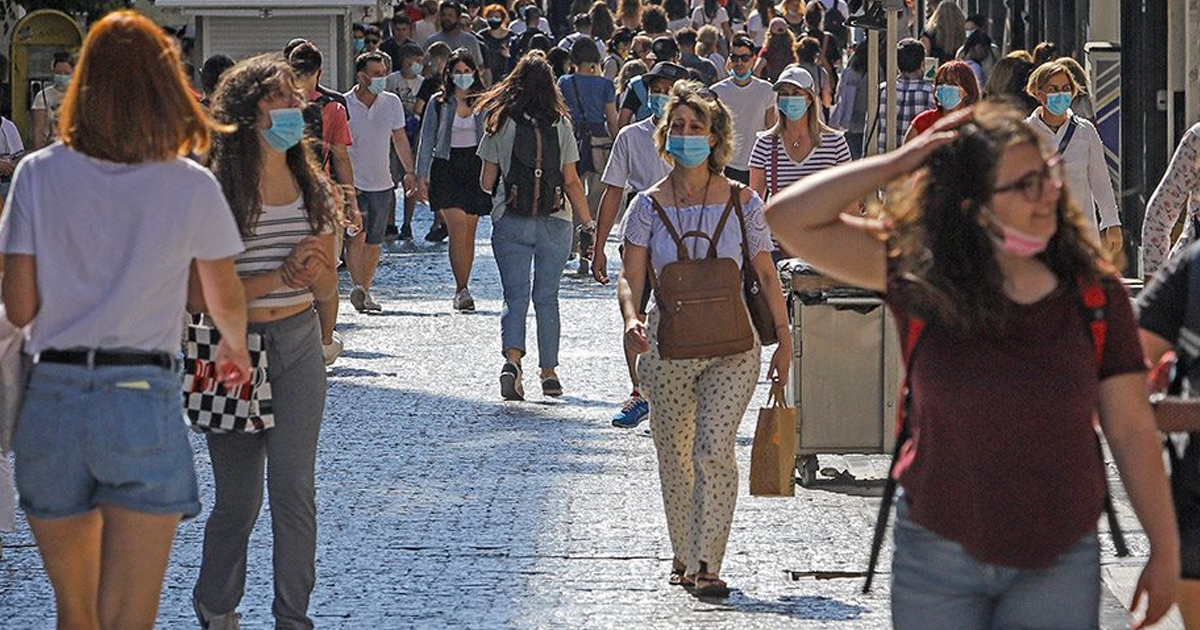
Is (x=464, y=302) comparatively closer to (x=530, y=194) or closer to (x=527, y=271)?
(x=527, y=271)

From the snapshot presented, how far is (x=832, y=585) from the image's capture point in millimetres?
8250

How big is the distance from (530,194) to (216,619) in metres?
6.17

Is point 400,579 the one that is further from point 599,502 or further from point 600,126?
point 600,126

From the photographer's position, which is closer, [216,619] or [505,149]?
[216,619]

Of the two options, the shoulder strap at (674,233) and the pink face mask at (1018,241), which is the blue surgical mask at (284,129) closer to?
the shoulder strap at (674,233)

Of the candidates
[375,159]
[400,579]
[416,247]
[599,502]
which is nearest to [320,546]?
[400,579]

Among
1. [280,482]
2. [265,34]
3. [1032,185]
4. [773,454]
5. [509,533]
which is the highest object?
[265,34]

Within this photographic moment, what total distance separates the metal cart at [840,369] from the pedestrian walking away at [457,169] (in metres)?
5.98

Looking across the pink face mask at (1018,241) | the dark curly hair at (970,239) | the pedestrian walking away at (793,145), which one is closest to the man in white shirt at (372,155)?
the pedestrian walking away at (793,145)

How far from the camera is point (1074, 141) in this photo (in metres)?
11.5

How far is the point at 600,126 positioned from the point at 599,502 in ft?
32.4

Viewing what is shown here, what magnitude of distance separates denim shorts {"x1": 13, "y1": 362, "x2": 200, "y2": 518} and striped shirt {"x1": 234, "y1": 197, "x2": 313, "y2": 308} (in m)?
1.49

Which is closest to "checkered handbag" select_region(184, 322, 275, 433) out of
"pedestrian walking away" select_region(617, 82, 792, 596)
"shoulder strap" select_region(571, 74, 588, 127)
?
"pedestrian walking away" select_region(617, 82, 792, 596)

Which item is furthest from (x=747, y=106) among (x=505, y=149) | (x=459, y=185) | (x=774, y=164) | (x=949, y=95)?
(x=774, y=164)
